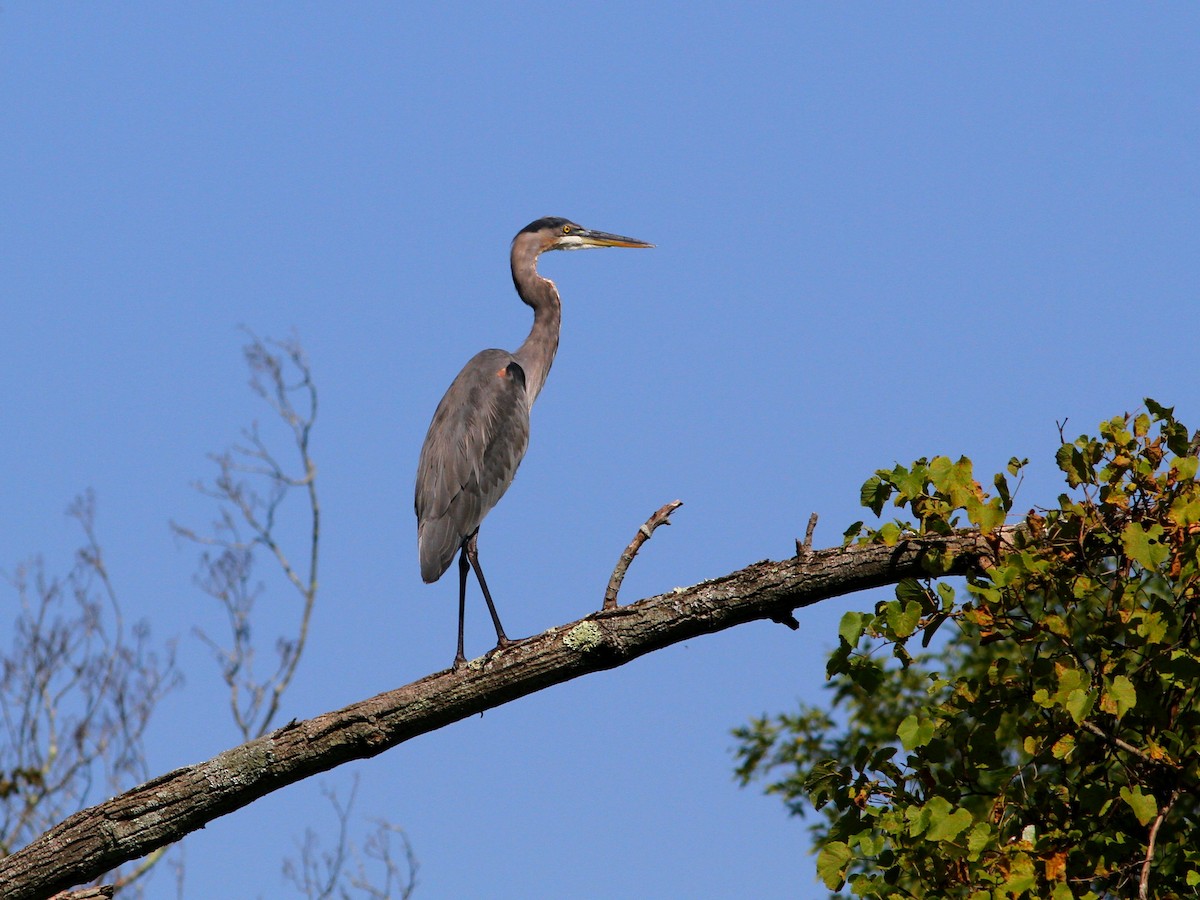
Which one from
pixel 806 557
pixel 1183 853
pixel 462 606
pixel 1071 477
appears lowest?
pixel 1183 853

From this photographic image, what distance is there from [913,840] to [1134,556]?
91cm

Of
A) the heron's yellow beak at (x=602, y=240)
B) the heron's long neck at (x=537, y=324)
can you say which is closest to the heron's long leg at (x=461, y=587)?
the heron's long neck at (x=537, y=324)

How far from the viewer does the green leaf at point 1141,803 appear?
10.9 ft

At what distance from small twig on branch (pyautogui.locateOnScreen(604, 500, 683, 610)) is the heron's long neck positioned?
4.33 metres

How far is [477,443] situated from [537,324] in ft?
5.46

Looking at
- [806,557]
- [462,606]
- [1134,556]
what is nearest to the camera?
[1134,556]

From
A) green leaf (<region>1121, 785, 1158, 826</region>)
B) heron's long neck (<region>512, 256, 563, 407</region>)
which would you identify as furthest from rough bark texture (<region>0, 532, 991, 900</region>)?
heron's long neck (<region>512, 256, 563, 407</region>)

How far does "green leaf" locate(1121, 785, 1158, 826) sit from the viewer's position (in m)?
3.33

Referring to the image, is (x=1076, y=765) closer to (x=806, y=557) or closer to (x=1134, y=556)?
(x=1134, y=556)

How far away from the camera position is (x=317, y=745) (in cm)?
480

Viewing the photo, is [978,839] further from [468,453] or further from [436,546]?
[468,453]

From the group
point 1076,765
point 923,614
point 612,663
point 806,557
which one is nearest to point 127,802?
point 612,663

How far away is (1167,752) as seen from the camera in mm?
3486

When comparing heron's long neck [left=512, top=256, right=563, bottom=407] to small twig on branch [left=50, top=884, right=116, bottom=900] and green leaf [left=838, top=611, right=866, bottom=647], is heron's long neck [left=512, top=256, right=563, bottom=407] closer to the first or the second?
small twig on branch [left=50, top=884, right=116, bottom=900]
